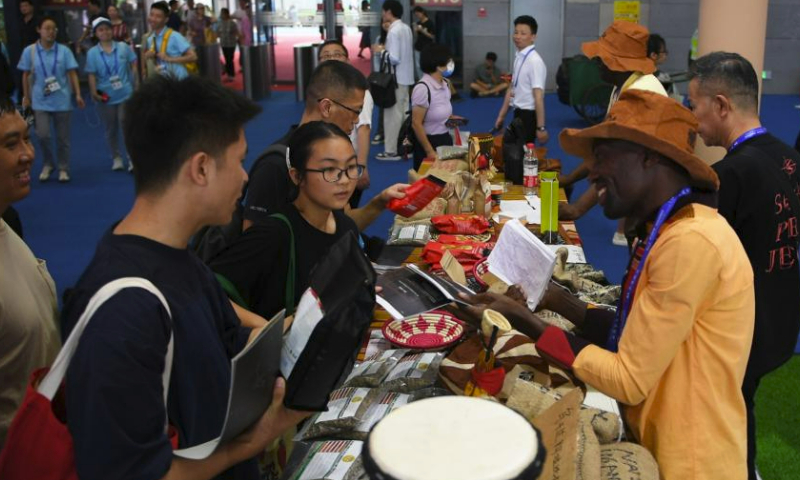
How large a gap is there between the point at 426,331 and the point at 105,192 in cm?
720

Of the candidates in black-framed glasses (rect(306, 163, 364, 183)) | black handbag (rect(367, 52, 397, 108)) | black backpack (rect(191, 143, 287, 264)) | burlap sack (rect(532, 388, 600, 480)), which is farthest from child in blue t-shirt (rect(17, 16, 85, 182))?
burlap sack (rect(532, 388, 600, 480))

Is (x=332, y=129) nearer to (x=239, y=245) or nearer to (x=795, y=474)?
(x=239, y=245)

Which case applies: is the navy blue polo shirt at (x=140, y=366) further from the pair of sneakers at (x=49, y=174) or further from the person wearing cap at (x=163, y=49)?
the person wearing cap at (x=163, y=49)

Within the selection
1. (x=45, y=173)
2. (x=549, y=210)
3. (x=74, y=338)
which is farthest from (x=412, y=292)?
(x=45, y=173)

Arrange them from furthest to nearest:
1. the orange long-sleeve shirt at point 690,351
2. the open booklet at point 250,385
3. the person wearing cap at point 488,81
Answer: the person wearing cap at point 488,81 → the orange long-sleeve shirt at point 690,351 → the open booklet at point 250,385

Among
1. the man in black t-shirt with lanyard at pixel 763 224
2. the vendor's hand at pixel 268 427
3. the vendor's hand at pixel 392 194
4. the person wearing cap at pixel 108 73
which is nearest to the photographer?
the vendor's hand at pixel 268 427

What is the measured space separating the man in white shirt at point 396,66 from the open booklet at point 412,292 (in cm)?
769

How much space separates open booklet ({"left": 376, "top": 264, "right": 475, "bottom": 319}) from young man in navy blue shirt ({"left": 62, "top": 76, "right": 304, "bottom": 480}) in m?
0.93

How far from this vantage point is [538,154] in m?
6.25

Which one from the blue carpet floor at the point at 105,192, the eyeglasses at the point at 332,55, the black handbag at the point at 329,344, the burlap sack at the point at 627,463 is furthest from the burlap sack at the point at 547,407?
the eyeglasses at the point at 332,55

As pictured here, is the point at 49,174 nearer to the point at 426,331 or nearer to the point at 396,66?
the point at 396,66

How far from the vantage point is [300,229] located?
289 cm

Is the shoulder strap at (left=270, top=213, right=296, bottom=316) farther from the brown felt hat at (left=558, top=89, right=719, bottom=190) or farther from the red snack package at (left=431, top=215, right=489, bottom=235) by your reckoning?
the red snack package at (left=431, top=215, right=489, bottom=235)

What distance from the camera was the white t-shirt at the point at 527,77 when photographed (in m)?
7.98
